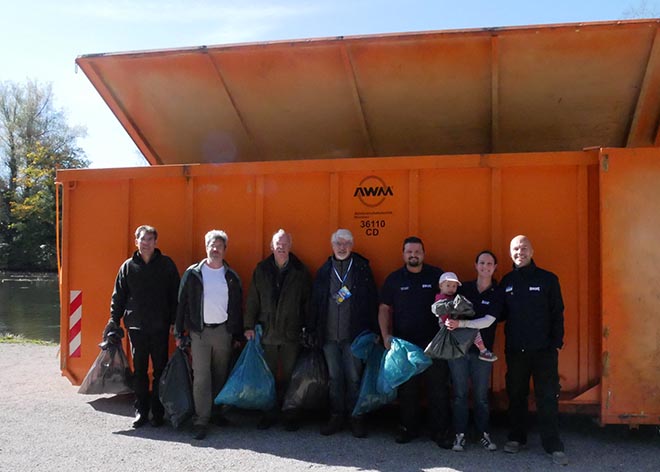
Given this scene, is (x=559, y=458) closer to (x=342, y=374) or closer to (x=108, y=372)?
(x=342, y=374)

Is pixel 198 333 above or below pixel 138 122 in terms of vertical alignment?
below

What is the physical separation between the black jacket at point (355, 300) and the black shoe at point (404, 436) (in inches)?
29.3

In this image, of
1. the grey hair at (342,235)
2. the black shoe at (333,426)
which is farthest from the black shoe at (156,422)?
the grey hair at (342,235)

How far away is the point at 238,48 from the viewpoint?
4.80m

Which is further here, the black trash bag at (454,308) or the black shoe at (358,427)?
the black shoe at (358,427)

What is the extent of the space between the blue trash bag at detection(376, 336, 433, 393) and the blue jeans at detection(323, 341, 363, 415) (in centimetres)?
33

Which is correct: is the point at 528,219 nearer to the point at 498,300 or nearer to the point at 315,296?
the point at 498,300

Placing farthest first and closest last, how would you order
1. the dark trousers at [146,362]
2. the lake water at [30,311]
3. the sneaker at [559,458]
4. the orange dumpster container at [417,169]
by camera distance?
the lake water at [30,311], the dark trousers at [146,362], the orange dumpster container at [417,169], the sneaker at [559,458]

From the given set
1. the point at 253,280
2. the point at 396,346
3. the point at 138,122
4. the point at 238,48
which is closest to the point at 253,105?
the point at 238,48

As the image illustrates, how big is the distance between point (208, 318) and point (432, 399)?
180cm

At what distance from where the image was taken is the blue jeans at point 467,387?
400 centimetres

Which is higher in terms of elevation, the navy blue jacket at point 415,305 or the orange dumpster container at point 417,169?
the orange dumpster container at point 417,169

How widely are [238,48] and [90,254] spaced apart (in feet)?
7.62

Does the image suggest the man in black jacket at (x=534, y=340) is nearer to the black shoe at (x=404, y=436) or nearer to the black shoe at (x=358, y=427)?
the black shoe at (x=404, y=436)
